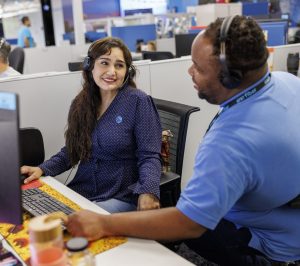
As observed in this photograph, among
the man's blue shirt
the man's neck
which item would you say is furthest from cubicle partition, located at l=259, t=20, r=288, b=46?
the man's neck

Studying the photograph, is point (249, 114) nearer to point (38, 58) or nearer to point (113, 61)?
point (113, 61)

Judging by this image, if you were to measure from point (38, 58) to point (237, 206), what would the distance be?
5264mm

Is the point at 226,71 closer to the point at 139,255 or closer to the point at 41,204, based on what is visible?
the point at 139,255

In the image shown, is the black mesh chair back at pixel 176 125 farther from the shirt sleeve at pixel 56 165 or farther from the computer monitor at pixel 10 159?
the computer monitor at pixel 10 159

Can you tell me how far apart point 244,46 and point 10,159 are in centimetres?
57

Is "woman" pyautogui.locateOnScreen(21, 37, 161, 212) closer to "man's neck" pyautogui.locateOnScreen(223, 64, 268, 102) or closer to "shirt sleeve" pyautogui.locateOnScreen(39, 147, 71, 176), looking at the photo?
"shirt sleeve" pyautogui.locateOnScreen(39, 147, 71, 176)

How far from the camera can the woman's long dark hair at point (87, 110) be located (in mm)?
1595

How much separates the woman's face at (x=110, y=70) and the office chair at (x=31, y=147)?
37 cm

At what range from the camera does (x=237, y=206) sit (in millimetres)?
1116

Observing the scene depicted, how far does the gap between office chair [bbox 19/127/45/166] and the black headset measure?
3.38ft

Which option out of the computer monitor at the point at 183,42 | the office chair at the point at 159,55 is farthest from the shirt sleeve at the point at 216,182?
the computer monitor at the point at 183,42

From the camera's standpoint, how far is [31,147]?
5.61 feet

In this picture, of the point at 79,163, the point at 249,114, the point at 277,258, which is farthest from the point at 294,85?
the point at 79,163

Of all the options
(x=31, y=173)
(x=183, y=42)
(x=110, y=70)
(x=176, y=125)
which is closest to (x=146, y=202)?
(x=176, y=125)
